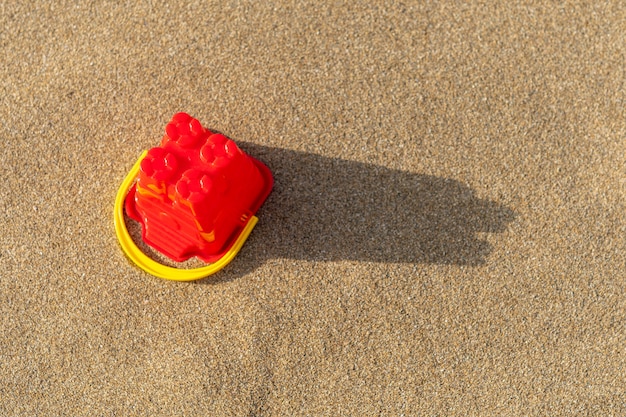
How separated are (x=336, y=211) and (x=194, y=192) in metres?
0.36

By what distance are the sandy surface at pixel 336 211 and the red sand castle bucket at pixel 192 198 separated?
4cm

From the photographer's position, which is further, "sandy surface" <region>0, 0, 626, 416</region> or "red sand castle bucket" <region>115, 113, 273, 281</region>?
"sandy surface" <region>0, 0, 626, 416</region>

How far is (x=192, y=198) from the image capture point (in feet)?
3.66

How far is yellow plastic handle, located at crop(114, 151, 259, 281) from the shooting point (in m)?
1.29

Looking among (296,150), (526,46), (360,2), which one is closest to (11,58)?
(296,150)

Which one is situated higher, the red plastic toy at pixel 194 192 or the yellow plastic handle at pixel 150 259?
the red plastic toy at pixel 194 192

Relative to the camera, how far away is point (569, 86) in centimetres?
142

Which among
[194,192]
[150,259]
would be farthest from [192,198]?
[150,259]

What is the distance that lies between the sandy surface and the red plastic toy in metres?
0.07

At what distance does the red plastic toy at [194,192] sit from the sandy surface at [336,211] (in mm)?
72

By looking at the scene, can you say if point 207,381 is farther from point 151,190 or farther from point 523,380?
point 523,380

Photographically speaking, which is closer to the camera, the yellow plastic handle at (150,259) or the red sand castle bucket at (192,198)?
the red sand castle bucket at (192,198)

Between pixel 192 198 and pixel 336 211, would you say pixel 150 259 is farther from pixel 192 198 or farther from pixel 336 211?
pixel 336 211

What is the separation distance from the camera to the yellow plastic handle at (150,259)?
129 centimetres
